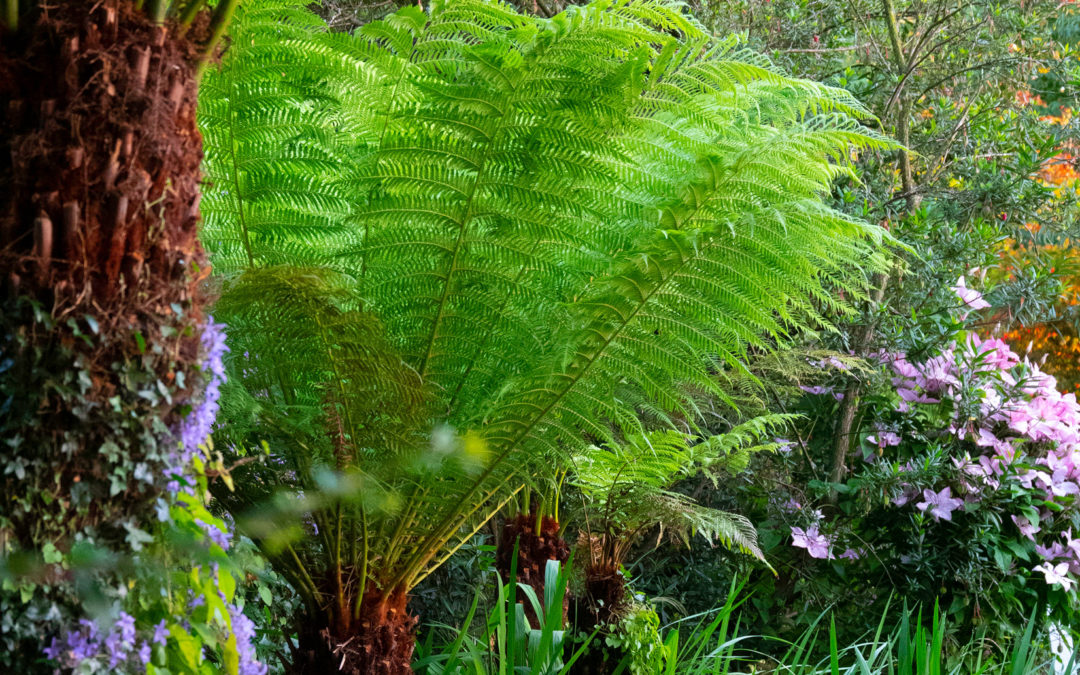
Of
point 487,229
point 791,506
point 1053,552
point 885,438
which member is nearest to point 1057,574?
point 1053,552

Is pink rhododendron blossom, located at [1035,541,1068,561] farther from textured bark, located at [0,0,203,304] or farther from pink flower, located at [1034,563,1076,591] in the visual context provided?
textured bark, located at [0,0,203,304]

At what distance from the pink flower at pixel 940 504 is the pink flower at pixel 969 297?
731 millimetres

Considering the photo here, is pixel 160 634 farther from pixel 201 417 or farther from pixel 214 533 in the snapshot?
pixel 201 417

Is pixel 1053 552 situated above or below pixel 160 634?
below

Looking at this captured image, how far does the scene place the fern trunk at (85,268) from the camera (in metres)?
0.87

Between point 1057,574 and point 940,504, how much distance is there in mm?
408

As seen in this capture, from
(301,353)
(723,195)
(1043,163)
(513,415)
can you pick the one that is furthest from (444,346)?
(1043,163)

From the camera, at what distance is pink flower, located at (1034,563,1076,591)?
287 cm

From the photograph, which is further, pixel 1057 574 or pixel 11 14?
pixel 1057 574

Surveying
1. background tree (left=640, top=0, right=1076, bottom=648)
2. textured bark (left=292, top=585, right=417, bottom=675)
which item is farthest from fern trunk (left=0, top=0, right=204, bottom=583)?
background tree (left=640, top=0, right=1076, bottom=648)

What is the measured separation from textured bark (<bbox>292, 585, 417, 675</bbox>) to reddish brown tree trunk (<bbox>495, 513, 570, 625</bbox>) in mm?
902

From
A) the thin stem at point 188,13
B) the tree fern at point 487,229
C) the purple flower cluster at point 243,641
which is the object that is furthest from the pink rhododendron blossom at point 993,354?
the thin stem at point 188,13

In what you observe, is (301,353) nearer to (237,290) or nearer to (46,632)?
(237,290)

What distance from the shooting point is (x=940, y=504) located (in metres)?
3.06
